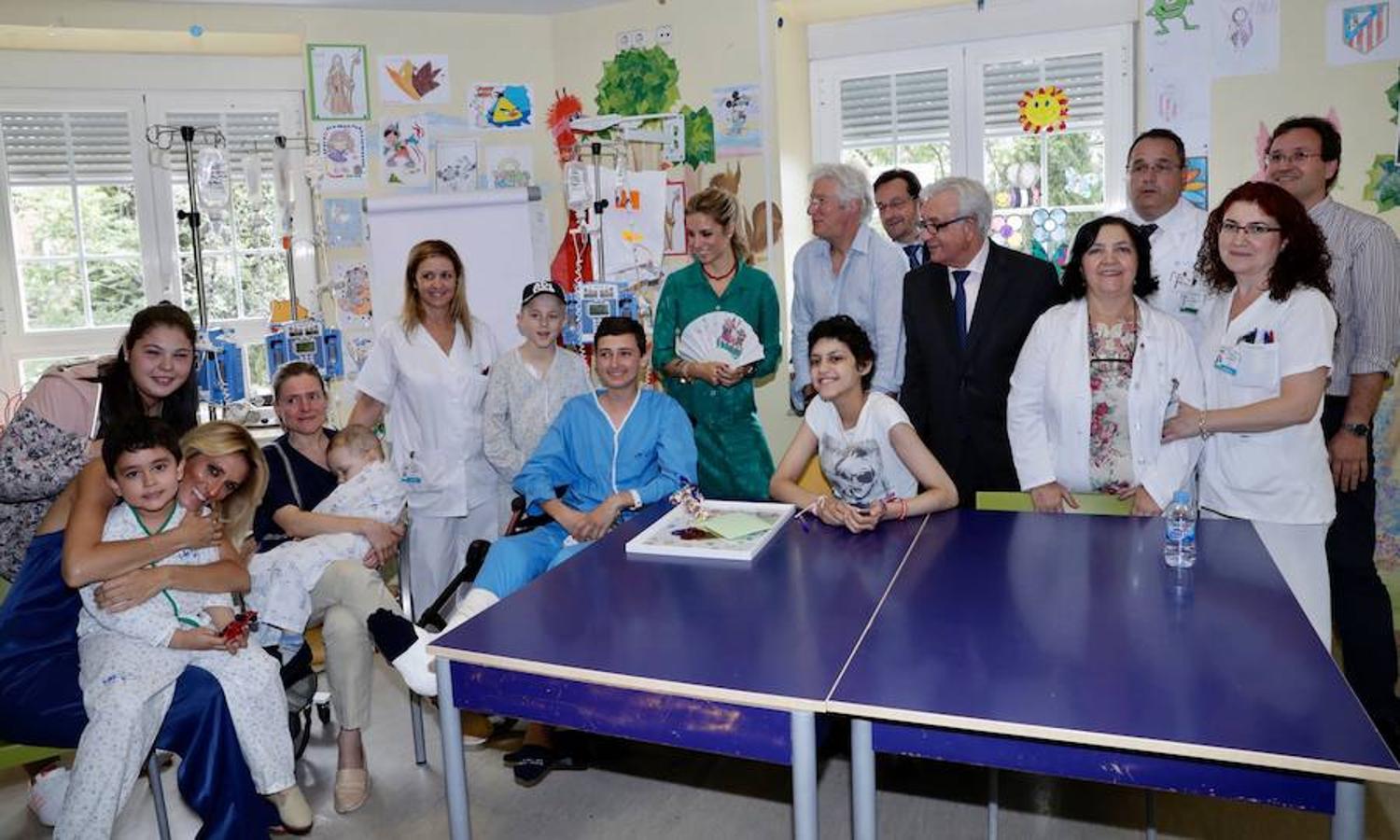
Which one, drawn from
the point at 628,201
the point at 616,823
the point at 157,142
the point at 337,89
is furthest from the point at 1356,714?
the point at 157,142

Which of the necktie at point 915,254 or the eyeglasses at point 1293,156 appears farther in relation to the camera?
the necktie at point 915,254

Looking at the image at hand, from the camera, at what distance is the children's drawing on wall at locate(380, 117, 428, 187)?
16.7 feet

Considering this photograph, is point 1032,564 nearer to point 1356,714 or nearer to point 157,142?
point 1356,714

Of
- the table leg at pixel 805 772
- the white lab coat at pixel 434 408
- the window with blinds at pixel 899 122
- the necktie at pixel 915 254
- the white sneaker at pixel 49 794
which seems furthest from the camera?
the window with blinds at pixel 899 122

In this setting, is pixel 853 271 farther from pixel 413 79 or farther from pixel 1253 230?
pixel 413 79

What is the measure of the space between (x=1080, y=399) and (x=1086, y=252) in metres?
0.40

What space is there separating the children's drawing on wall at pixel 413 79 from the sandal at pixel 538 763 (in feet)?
11.1

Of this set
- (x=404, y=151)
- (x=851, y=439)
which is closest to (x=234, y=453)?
(x=851, y=439)

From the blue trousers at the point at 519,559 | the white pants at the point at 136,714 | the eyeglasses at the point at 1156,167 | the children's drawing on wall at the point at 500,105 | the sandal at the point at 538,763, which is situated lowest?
the sandal at the point at 538,763

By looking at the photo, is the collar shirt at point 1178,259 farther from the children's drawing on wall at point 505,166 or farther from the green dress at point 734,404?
the children's drawing on wall at point 505,166

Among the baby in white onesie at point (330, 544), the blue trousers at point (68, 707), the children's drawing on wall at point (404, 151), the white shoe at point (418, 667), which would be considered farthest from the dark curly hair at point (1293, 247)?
the children's drawing on wall at point (404, 151)

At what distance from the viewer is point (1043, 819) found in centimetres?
271

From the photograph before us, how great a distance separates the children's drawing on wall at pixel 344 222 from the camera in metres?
5.07

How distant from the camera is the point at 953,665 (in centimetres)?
173
